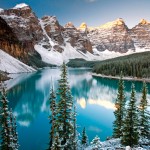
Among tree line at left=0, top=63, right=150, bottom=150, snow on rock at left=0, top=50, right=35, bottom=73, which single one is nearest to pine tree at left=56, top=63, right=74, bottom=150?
tree line at left=0, top=63, right=150, bottom=150

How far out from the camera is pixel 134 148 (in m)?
20.1

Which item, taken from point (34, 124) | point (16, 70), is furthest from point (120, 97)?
point (16, 70)

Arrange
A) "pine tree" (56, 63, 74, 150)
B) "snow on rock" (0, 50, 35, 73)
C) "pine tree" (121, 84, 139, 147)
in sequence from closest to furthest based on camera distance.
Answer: "pine tree" (121, 84, 139, 147), "pine tree" (56, 63, 74, 150), "snow on rock" (0, 50, 35, 73)

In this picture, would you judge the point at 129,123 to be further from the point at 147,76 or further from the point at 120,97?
the point at 147,76

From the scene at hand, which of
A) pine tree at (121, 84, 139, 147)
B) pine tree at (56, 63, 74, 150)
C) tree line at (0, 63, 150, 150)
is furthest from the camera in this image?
pine tree at (56, 63, 74, 150)

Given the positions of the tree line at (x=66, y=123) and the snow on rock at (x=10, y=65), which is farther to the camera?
the snow on rock at (x=10, y=65)

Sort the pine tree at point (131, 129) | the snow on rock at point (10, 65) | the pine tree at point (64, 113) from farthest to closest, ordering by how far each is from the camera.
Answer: the snow on rock at point (10, 65) < the pine tree at point (64, 113) < the pine tree at point (131, 129)

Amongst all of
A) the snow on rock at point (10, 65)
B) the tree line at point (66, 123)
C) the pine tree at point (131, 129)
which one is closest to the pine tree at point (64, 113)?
the tree line at point (66, 123)

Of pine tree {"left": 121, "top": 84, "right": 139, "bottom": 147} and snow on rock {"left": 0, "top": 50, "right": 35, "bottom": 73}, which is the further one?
snow on rock {"left": 0, "top": 50, "right": 35, "bottom": 73}

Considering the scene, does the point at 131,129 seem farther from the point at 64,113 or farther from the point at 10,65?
the point at 10,65

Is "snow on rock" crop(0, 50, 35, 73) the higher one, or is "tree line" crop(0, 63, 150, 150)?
"snow on rock" crop(0, 50, 35, 73)

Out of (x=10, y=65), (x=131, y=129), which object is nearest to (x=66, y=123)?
(x=131, y=129)

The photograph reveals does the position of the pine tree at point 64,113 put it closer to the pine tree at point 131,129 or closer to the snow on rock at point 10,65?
the pine tree at point 131,129

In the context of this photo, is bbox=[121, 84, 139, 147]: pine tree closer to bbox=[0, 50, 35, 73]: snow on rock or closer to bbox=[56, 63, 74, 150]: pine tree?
bbox=[56, 63, 74, 150]: pine tree
